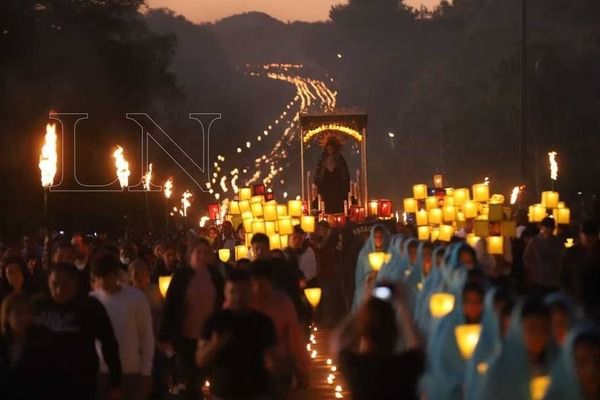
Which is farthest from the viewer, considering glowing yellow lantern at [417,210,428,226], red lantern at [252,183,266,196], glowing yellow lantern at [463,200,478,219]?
glowing yellow lantern at [417,210,428,226]

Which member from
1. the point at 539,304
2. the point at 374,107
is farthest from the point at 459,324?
the point at 374,107

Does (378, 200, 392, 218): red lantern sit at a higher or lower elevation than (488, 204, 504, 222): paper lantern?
higher

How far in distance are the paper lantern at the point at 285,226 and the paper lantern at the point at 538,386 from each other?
16.8m

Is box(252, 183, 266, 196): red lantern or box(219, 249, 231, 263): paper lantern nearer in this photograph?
box(219, 249, 231, 263): paper lantern

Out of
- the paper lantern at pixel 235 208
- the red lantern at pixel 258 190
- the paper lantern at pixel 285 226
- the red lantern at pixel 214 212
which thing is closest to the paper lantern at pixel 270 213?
the paper lantern at pixel 285 226

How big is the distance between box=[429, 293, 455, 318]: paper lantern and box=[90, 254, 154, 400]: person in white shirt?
2.73m

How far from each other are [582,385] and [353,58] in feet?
473

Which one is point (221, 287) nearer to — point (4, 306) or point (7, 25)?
point (4, 306)

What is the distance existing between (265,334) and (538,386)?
171 centimetres

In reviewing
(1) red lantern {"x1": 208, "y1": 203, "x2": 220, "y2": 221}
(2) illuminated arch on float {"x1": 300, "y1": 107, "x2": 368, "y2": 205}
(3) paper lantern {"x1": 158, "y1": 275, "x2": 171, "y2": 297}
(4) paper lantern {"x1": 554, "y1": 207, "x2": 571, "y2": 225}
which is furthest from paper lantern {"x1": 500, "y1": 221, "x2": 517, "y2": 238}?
(2) illuminated arch on float {"x1": 300, "y1": 107, "x2": 368, "y2": 205}

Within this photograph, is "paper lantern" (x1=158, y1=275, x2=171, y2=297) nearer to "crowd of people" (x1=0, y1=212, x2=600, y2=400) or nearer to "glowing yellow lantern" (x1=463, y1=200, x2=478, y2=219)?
"crowd of people" (x1=0, y1=212, x2=600, y2=400)

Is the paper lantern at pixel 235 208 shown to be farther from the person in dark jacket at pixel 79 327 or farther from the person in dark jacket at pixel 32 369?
the person in dark jacket at pixel 32 369

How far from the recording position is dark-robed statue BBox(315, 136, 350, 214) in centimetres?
4216

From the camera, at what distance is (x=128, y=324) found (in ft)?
32.4
